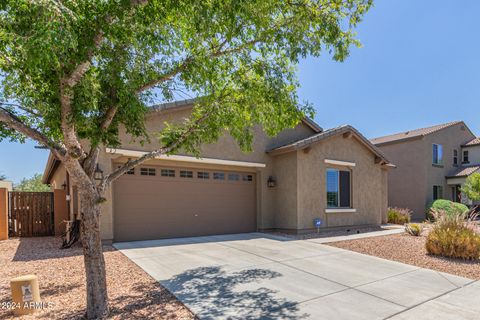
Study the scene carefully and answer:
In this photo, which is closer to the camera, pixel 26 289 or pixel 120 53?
pixel 120 53

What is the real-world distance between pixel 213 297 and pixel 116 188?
6289 mm

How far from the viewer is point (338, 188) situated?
45.6 ft

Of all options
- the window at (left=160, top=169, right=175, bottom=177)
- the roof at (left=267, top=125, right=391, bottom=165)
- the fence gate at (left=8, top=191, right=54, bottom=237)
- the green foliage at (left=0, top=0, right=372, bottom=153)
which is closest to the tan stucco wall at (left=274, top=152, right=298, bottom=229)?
the roof at (left=267, top=125, right=391, bottom=165)

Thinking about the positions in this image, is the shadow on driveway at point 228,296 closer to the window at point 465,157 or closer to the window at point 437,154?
the window at point 437,154

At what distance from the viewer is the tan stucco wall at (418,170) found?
2156cm

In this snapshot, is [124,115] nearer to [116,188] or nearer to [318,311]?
[318,311]

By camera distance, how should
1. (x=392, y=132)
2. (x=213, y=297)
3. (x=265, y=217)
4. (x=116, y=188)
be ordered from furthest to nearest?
(x=392, y=132)
(x=265, y=217)
(x=116, y=188)
(x=213, y=297)

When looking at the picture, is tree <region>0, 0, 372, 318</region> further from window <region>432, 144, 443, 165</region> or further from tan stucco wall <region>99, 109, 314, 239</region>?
window <region>432, 144, 443, 165</region>

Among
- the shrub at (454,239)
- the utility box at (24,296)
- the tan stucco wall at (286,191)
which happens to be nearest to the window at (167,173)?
the tan stucco wall at (286,191)

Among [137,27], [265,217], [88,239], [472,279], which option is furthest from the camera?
[265,217]

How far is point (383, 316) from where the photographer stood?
4.43m

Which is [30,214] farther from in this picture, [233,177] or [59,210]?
[233,177]

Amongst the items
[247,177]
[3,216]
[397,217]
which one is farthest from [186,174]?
[397,217]

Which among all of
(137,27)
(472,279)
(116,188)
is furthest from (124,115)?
(472,279)
